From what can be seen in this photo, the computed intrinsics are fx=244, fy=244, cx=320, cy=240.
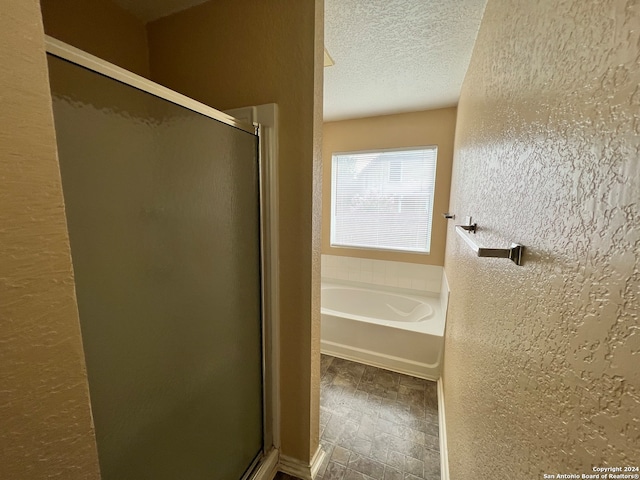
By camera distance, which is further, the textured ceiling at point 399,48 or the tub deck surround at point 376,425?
the tub deck surround at point 376,425

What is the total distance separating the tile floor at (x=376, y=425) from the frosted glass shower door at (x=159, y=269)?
608mm

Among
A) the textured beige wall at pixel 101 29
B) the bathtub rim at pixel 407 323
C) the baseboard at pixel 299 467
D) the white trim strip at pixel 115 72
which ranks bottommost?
the baseboard at pixel 299 467

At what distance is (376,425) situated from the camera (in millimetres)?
1573

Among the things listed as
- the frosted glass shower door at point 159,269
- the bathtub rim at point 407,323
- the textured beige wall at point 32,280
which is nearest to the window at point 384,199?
the bathtub rim at point 407,323

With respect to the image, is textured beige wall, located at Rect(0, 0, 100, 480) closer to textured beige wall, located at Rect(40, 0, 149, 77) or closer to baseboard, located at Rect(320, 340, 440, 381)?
textured beige wall, located at Rect(40, 0, 149, 77)

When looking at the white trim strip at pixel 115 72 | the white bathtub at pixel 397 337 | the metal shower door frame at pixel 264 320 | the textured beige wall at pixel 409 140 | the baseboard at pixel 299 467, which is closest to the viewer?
the white trim strip at pixel 115 72

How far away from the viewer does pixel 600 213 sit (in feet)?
1.07

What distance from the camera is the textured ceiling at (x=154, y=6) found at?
1092 millimetres

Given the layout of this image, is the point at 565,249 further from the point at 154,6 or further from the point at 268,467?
the point at 154,6

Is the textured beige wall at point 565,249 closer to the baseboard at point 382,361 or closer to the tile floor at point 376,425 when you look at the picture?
the tile floor at point 376,425

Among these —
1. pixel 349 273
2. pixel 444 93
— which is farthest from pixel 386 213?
pixel 444 93

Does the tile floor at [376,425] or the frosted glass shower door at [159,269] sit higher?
the frosted glass shower door at [159,269]

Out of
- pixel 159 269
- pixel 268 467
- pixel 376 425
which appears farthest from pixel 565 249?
pixel 376 425

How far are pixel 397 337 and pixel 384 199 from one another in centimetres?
150
